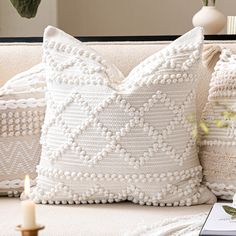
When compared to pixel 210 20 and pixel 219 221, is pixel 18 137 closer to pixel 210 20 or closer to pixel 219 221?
pixel 219 221

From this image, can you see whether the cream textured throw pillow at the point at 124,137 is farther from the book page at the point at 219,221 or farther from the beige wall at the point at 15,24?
the beige wall at the point at 15,24

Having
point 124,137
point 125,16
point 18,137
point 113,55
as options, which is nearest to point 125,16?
point 125,16

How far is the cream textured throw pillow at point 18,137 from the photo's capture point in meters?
2.01

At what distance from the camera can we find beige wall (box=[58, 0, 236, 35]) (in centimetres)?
437

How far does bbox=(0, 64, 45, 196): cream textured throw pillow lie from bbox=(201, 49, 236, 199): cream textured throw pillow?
47 centimetres

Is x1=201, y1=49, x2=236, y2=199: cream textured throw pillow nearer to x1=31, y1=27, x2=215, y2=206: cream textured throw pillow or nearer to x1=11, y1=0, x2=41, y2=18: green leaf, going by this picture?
x1=31, y1=27, x2=215, y2=206: cream textured throw pillow

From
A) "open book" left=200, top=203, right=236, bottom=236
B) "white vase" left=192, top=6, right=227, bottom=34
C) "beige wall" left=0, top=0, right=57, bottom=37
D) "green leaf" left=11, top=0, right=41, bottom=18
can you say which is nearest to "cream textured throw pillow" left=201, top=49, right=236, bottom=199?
"open book" left=200, top=203, right=236, bottom=236

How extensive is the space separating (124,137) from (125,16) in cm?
261

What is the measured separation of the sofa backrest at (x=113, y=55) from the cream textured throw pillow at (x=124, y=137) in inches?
6.1

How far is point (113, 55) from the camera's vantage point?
85.6 inches

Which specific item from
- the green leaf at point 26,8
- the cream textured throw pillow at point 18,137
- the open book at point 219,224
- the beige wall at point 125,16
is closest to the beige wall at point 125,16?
the beige wall at point 125,16

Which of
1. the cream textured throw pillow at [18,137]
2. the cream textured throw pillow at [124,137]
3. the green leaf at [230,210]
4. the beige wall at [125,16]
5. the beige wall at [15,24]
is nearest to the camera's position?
the green leaf at [230,210]

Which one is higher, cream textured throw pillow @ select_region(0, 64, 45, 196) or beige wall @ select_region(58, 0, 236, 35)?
beige wall @ select_region(58, 0, 236, 35)

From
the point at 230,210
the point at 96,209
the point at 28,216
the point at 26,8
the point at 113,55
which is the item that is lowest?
the point at 96,209
